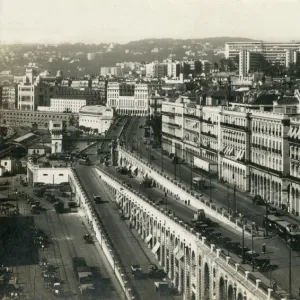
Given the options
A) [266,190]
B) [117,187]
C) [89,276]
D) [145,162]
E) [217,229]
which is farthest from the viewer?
[145,162]

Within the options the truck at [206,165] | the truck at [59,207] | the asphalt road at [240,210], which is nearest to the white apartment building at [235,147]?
the truck at [206,165]

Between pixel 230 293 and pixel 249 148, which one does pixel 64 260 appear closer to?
pixel 230 293

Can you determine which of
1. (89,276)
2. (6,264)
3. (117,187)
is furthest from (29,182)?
(89,276)

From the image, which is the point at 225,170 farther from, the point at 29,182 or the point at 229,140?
the point at 29,182

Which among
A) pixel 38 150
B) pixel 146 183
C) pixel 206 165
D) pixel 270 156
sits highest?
pixel 270 156

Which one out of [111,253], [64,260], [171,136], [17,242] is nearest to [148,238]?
[64,260]
